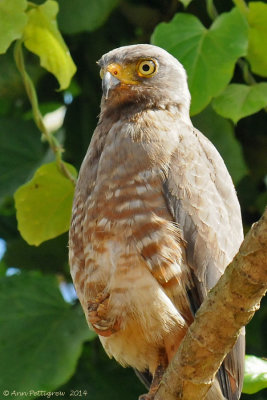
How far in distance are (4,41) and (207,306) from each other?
1919mm

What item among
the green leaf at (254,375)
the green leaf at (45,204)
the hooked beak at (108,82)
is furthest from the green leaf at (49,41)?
the green leaf at (254,375)

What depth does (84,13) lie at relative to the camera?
215 inches

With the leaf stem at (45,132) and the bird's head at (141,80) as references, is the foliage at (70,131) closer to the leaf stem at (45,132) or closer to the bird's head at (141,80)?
the leaf stem at (45,132)

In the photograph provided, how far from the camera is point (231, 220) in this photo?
14.4 feet

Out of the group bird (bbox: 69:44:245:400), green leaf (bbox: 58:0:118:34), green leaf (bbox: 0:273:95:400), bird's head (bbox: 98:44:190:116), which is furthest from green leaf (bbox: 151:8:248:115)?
green leaf (bbox: 0:273:95:400)

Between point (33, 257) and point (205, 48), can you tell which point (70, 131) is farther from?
point (205, 48)

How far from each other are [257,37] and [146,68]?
0.74 m

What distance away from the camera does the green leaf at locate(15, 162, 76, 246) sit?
484 cm

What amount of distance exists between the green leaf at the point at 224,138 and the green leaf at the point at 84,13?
816 millimetres

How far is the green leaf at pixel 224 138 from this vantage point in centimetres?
529

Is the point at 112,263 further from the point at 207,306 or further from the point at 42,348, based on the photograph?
the point at 42,348

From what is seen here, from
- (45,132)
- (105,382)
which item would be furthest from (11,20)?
(105,382)

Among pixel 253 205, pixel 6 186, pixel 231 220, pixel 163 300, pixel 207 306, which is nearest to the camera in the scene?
pixel 207 306

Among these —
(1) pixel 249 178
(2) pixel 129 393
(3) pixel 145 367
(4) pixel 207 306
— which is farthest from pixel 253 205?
(4) pixel 207 306
